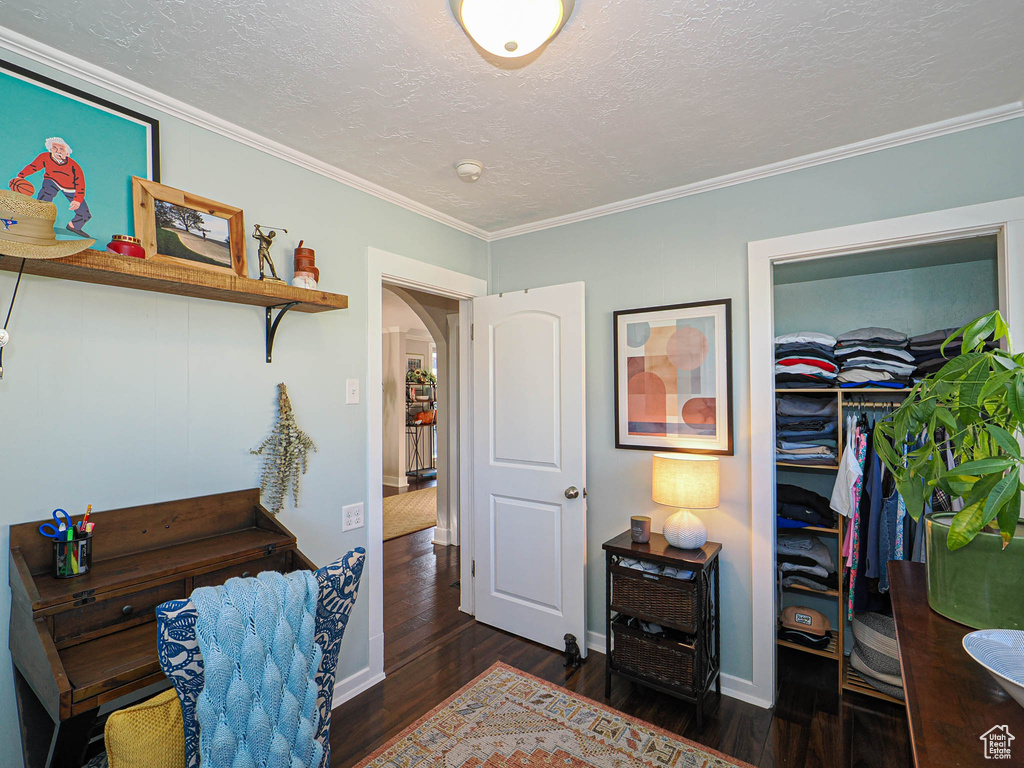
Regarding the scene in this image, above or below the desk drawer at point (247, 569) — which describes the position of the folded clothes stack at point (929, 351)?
above

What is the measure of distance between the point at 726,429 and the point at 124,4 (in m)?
2.66

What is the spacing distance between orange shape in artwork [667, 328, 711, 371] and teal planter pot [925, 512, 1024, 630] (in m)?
1.49

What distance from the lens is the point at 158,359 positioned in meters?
1.79

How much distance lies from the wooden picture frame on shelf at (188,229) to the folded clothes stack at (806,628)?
3.13m

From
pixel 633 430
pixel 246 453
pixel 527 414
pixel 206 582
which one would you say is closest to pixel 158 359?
pixel 246 453

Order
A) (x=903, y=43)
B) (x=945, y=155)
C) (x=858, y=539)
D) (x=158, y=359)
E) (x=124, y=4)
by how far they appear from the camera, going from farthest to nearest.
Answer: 1. (x=858, y=539)
2. (x=945, y=155)
3. (x=158, y=359)
4. (x=903, y=43)
5. (x=124, y=4)

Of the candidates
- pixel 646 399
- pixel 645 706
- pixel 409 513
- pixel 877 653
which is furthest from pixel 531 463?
pixel 409 513

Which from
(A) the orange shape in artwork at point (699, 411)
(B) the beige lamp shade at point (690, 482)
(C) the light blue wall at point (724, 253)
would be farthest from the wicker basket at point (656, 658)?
(A) the orange shape in artwork at point (699, 411)

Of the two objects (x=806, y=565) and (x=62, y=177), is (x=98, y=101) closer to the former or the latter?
(x=62, y=177)

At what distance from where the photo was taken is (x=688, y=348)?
2568mm

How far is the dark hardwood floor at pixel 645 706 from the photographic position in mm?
2043

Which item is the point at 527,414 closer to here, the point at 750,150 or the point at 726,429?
the point at 726,429

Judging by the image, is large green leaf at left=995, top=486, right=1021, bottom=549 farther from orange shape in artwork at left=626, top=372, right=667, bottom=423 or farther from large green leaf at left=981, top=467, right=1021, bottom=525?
orange shape in artwork at left=626, top=372, right=667, bottom=423

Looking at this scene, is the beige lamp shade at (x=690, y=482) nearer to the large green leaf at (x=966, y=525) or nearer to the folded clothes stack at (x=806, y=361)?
the folded clothes stack at (x=806, y=361)
